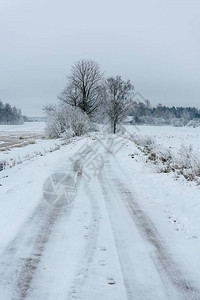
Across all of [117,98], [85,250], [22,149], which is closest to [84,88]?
A: [117,98]

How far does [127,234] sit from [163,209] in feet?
5.69

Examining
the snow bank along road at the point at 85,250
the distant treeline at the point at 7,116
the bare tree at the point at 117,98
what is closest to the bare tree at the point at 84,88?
the bare tree at the point at 117,98

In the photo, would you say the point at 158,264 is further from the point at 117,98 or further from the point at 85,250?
the point at 117,98

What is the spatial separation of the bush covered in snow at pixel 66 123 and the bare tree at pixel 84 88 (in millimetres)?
5989

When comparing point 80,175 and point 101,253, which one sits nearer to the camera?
point 101,253

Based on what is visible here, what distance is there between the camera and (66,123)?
104ft

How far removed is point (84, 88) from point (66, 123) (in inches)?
382

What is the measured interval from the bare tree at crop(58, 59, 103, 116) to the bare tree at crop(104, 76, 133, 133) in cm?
152

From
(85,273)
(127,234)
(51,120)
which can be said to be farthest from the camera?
(51,120)

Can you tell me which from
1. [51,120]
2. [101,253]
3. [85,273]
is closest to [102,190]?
[101,253]

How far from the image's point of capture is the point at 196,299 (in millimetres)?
2600

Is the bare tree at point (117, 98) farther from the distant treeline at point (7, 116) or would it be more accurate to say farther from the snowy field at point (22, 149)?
the distant treeline at point (7, 116)

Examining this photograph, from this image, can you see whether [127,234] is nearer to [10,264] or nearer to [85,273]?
[85,273]

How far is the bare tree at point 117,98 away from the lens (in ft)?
128
